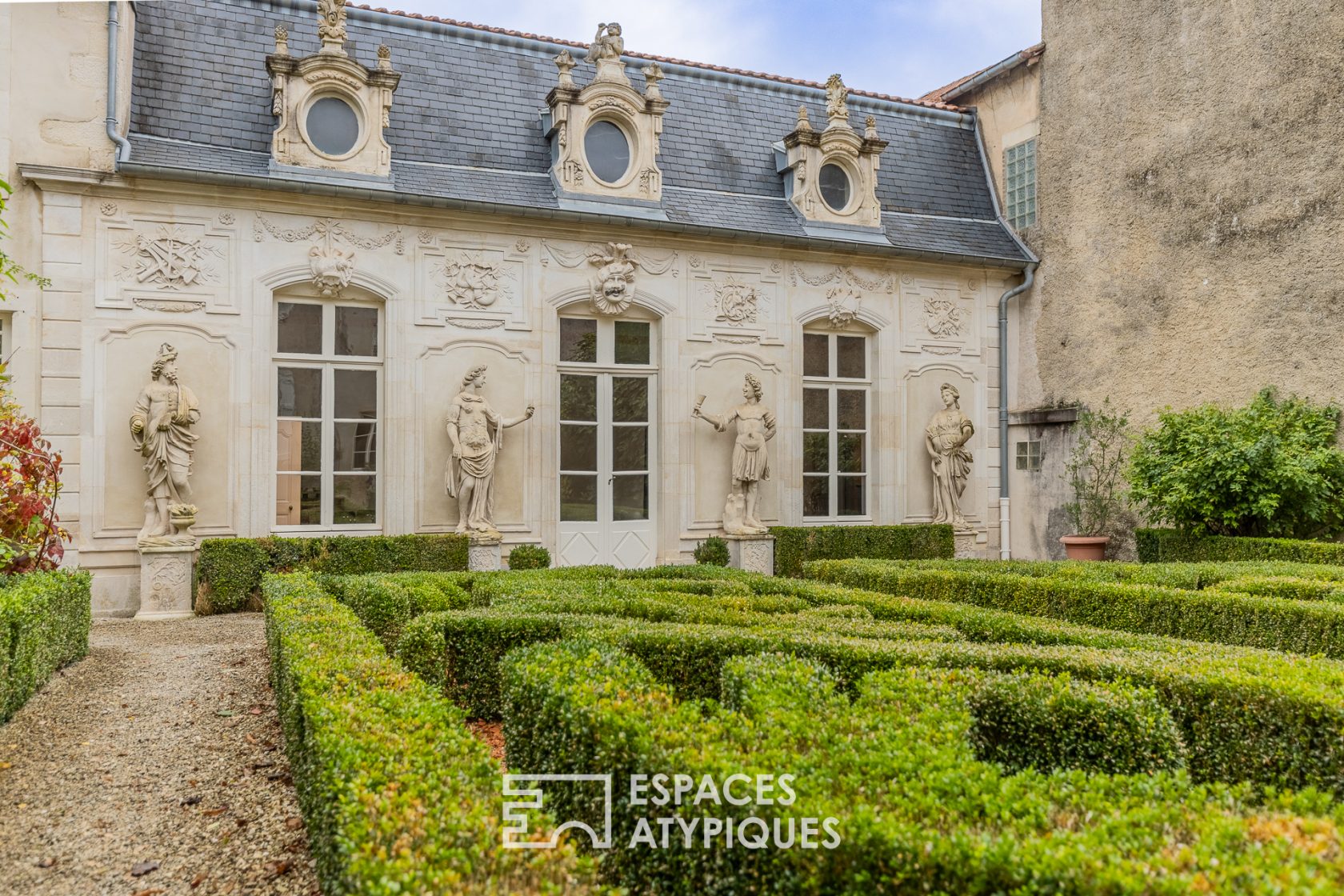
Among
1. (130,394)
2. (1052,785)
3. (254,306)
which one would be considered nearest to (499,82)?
(254,306)

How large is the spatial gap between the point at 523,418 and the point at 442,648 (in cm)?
613

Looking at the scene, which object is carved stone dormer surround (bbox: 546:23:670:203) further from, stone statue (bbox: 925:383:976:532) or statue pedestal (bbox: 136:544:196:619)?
statue pedestal (bbox: 136:544:196:619)

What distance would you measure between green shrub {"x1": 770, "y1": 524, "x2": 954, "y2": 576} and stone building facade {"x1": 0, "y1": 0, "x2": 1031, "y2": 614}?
2.10 feet

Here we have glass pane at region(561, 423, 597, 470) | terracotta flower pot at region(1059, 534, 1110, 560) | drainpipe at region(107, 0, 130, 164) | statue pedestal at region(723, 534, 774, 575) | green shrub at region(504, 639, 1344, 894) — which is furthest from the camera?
terracotta flower pot at region(1059, 534, 1110, 560)

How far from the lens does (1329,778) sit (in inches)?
123

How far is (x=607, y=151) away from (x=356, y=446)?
15.0 ft

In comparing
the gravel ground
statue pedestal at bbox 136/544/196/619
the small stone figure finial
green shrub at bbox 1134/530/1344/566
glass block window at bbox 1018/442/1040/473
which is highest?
the small stone figure finial

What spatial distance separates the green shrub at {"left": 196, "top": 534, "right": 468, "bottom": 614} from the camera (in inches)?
361

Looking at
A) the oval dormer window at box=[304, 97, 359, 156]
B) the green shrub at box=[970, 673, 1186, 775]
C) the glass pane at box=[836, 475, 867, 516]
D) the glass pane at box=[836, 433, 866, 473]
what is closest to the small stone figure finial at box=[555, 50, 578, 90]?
the oval dormer window at box=[304, 97, 359, 156]

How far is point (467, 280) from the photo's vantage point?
35.7 ft

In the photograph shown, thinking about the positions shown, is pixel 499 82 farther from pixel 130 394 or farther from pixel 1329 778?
pixel 1329 778

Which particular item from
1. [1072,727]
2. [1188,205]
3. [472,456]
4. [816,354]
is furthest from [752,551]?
[1072,727]

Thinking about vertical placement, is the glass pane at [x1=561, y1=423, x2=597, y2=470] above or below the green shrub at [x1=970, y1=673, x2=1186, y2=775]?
above

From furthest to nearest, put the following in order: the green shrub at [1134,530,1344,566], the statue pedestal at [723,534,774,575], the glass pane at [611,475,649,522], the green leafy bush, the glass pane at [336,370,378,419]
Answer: the glass pane at [611,475,649,522], the statue pedestal at [723,534,774,575], the glass pane at [336,370,378,419], the green leafy bush, the green shrub at [1134,530,1344,566]
